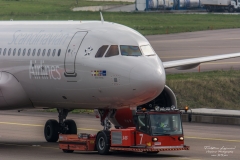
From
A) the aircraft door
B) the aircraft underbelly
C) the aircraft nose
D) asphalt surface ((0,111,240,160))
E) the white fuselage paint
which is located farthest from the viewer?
the aircraft underbelly

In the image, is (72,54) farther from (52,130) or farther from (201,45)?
(201,45)

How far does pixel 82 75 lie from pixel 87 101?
106 centimetres

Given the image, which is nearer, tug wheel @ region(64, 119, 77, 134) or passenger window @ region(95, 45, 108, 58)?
passenger window @ region(95, 45, 108, 58)

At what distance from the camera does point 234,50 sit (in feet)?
229

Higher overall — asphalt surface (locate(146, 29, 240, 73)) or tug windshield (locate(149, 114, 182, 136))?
tug windshield (locate(149, 114, 182, 136))

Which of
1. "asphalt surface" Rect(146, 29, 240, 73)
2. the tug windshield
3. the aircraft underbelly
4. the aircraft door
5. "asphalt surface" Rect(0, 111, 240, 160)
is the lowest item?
"asphalt surface" Rect(146, 29, 240, 73)

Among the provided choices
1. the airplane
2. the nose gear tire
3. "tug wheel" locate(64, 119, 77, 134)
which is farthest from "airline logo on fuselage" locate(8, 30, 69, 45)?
"tug wheel" locate(64, 119, 77, 134)

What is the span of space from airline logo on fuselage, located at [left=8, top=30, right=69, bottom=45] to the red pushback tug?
4.40 m

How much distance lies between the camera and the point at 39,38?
3117 cm

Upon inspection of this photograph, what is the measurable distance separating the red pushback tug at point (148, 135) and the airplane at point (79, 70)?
716 mm

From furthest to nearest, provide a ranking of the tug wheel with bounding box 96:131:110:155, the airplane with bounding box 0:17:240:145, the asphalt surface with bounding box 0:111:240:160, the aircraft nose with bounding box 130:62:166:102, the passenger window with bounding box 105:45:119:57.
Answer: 1. the passenger window with bounding box 105:45:119:57
2. the tug wheel with bounding box 96:131:110:155
3. the asphalt surface with bounding box 0:111:240:160
4. the airplane with bounding box 0:17:240:145
5. the aircraft nose with bounding box 130:62:166:102

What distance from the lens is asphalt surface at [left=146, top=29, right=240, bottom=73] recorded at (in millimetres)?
62875

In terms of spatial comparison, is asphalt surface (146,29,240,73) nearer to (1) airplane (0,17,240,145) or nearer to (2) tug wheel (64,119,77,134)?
(2) tug wheel (64,119,77,134)

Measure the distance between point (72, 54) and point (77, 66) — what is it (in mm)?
622
